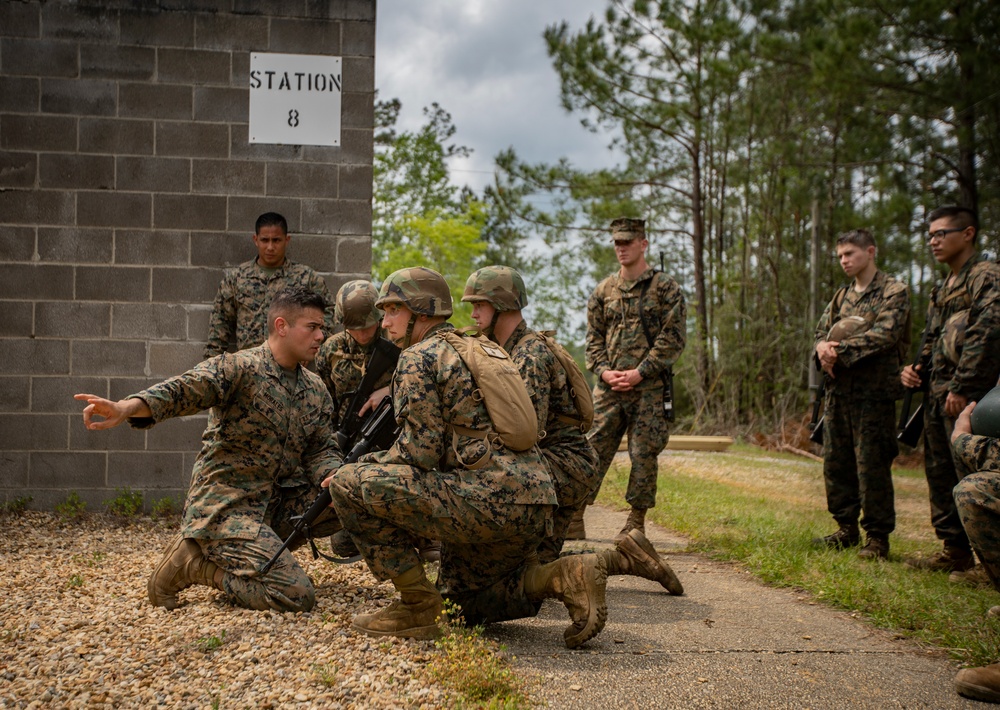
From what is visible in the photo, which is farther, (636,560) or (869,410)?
(869,410)

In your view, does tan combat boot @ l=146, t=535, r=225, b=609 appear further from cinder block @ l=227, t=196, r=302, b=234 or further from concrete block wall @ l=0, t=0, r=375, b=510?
cinder block @ l=227, t=196, r=302, b=234

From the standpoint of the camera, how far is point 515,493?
13.1 ft

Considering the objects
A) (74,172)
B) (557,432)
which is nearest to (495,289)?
(557,432)

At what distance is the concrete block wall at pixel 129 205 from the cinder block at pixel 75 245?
1 cm

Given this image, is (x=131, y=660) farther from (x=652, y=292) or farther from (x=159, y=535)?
(x=652, y=292)

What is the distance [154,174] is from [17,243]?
3.71 ft

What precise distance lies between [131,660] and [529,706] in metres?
1.53

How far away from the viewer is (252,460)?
4.78 meters

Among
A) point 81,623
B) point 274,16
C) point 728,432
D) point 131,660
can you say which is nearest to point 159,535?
point 81,623

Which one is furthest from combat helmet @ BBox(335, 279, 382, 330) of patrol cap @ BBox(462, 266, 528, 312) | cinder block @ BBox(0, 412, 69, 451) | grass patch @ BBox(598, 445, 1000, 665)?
cinder block @ BBox(0, 412, 69, 451)

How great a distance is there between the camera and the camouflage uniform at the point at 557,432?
464 cm

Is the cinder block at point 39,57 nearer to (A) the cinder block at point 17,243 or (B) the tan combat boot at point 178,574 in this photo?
(A) the cinder block at point 17,243

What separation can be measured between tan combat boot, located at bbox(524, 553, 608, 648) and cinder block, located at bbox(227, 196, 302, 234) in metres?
4.25

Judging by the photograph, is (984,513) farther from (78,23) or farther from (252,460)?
(78,23)
